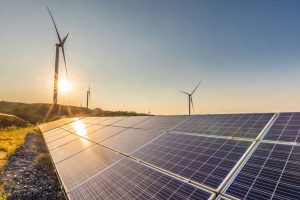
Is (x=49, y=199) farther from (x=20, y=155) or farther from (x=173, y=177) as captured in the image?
(x=20, y=155)

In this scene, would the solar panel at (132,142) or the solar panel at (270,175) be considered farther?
the solar panel at (132,142)

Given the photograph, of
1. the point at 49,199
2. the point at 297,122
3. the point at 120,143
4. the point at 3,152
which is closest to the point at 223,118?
the point at 297,122

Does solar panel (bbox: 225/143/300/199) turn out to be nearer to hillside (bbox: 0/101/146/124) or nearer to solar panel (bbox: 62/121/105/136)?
solar panel (bbox: 62/121/105/136)

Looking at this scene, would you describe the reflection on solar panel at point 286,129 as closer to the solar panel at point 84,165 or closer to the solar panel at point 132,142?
the solar panel at point 132,142

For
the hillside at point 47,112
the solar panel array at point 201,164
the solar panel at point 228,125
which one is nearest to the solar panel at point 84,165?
the solar panel array at point 201,164

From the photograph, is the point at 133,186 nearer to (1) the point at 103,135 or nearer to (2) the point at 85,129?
(1) the point at 103,135
